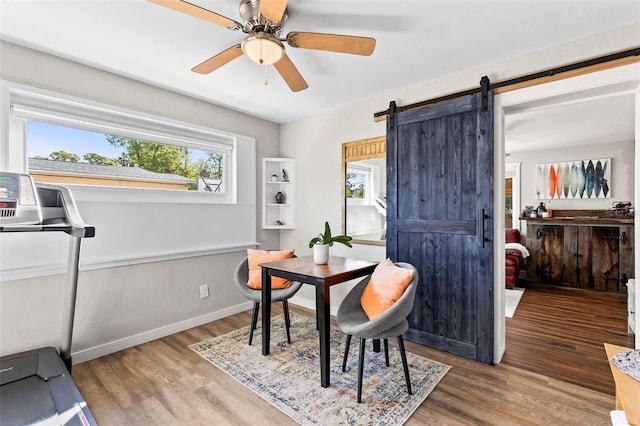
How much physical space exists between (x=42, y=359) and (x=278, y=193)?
2.75 meters

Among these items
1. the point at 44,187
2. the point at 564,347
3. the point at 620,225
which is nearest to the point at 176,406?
the point at 44,187

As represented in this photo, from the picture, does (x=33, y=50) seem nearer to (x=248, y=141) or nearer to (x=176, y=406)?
(x=248, y=141)

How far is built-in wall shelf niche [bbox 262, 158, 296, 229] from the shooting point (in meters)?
4.09

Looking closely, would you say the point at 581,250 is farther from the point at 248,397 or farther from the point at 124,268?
the point at 124,268

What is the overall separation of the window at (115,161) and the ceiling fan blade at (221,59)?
1.33 m

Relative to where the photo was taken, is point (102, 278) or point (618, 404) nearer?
point (618, 404)

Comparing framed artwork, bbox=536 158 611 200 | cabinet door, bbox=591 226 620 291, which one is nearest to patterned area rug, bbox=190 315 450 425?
cabinet door, bbox=591 226 620 291

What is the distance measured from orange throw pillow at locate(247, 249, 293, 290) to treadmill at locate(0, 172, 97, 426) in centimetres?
135

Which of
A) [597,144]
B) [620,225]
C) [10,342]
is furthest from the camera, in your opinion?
[597,144]

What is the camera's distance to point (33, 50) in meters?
2.37

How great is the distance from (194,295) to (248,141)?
74.7 inches

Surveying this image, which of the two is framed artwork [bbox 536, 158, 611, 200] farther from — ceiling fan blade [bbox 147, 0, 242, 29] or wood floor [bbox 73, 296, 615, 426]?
ceiling fan blade [bbox 147, 0, 242, 29]

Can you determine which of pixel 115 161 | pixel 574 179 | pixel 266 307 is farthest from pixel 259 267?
pixel 574 179

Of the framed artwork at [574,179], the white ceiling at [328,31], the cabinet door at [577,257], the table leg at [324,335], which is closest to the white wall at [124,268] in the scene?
the white ceiling at [328,31]
